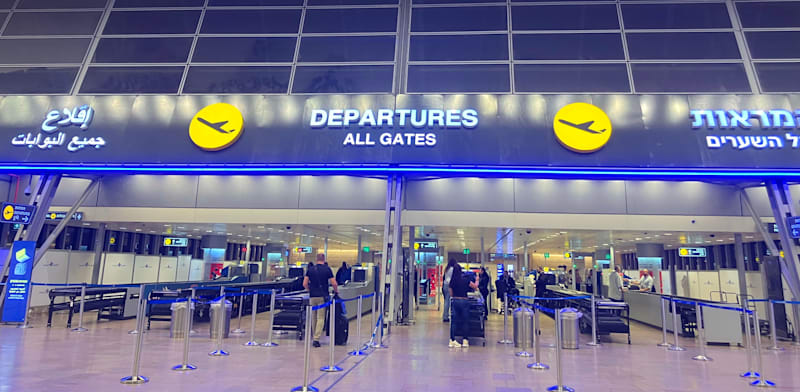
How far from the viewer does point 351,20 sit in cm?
1600

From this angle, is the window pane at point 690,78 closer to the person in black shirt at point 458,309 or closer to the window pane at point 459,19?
the window pane at point 459,19

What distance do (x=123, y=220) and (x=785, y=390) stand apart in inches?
611

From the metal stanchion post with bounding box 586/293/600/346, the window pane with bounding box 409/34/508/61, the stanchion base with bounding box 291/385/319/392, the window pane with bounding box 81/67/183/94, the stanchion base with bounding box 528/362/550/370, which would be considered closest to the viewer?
the stanchion base with bounding box 291/385/319/392

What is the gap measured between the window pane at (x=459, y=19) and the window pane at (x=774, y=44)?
7.08 meters

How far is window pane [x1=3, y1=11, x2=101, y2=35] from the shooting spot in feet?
52.5

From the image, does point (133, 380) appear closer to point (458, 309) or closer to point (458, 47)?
point (458, 309)

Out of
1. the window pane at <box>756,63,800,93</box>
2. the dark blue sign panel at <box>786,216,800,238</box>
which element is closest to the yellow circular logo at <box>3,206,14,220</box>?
the dark blue sign panel at <box>786,216,800,238</box>

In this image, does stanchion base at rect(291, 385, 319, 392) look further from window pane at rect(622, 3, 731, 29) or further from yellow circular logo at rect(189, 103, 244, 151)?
window pane at rect(622, 3, 731, 29)

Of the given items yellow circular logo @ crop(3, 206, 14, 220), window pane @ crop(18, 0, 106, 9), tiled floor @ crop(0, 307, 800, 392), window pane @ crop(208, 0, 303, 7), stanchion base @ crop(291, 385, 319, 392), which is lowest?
tiled floor @ crop(0, 307, 800, 392)

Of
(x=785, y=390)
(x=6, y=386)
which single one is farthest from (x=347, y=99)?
(x=785, y=390)

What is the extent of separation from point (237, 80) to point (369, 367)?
10813 mm

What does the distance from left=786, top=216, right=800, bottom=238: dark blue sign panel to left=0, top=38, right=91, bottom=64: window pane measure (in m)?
20.0

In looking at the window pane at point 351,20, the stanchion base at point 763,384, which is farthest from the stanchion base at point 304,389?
the window pane at point 351,20

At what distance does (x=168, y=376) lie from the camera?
6.33 metres
